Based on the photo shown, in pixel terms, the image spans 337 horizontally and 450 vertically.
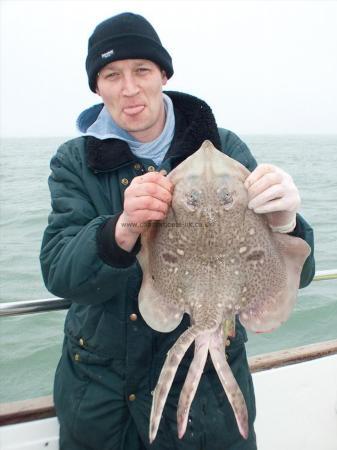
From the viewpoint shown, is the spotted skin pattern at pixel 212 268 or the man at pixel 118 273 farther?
the man at pixel 118 273

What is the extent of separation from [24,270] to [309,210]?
11293 millimetres

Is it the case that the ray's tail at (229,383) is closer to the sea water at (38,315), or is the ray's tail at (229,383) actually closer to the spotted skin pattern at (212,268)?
the spotted skin pattern at (212,268)

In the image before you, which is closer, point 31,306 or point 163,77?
point 163,77

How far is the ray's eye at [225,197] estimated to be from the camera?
5.45ft

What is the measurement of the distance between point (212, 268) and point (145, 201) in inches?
14.8

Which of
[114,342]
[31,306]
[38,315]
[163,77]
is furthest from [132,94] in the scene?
[38,315]

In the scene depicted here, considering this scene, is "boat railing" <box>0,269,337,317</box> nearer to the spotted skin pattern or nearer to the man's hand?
the spotted skin pattern

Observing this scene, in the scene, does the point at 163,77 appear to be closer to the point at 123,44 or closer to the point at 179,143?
the point at 123,44

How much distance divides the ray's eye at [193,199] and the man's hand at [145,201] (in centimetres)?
7

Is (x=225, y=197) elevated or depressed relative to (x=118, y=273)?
elevated

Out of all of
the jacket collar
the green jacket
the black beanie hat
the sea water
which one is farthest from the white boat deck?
the sea water

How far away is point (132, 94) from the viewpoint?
7.00 ft

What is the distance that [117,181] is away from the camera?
221 cm

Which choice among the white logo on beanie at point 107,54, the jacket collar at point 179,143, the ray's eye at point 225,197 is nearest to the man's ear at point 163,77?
the jacket collar at point 179,143
